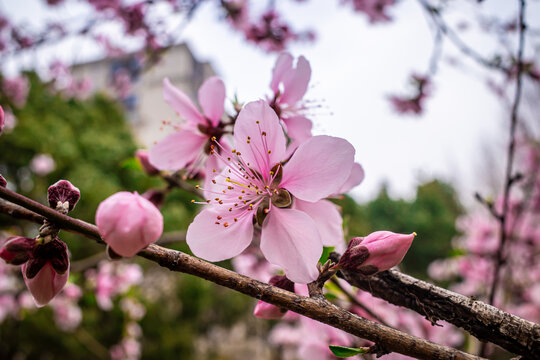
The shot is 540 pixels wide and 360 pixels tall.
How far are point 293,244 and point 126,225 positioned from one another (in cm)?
20

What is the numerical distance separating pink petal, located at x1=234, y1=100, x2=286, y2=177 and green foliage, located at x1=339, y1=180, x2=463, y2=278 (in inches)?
378

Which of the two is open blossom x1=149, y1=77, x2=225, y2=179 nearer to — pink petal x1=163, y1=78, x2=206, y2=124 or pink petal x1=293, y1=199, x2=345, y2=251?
pink petal x1=163, y1=78, x2=206, y2=124

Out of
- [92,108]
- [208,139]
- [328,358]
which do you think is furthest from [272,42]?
[92,108]

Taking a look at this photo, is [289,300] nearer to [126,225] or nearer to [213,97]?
[126,225]

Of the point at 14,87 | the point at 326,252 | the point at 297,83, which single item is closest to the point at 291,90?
the point at 297,83

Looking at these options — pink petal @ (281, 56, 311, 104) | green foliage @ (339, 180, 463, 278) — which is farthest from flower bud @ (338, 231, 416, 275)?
green foliage @ (339, 180, 463, 278)

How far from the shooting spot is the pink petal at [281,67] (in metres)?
0.60

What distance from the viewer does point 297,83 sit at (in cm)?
59

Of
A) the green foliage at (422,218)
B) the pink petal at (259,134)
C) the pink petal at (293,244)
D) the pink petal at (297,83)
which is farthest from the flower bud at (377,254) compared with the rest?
the green foliage at (422,218)

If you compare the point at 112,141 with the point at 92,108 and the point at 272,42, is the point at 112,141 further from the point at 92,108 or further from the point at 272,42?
the point at 272,42

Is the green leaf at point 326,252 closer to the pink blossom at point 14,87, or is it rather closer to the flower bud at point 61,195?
the flower bud at point 61,195

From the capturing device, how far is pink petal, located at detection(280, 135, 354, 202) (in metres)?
0.42

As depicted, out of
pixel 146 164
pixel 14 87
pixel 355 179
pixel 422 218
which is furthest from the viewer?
pixel 422 218

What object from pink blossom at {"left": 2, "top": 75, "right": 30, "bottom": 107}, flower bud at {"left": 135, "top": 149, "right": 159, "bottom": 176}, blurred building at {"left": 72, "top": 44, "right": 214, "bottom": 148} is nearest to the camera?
flower bud at {"left": 135, "top": 149, "right": 159, "bottom": 176}
